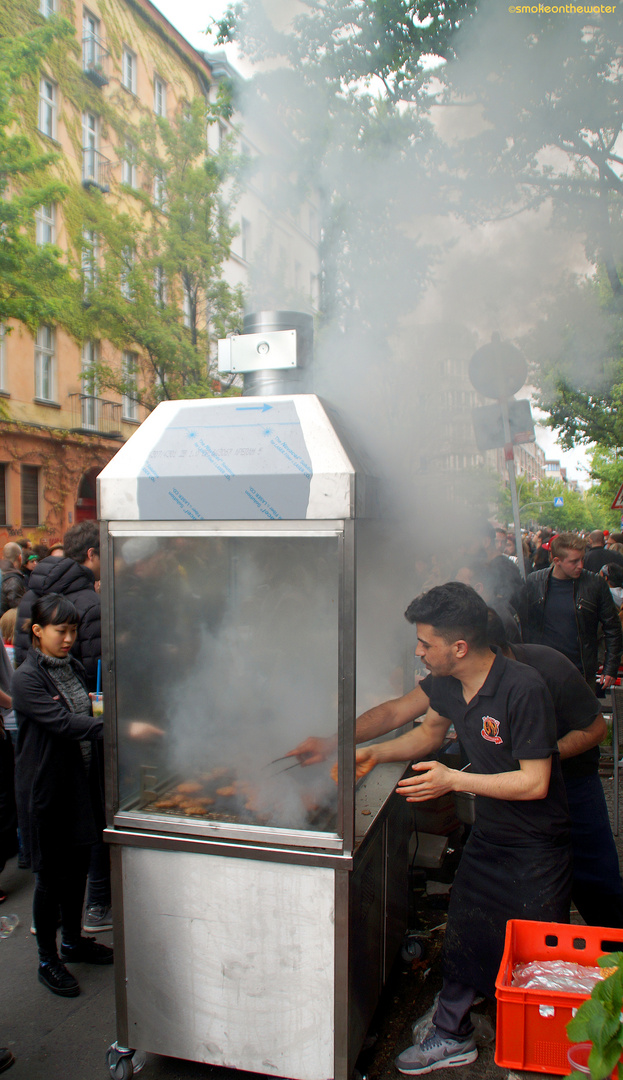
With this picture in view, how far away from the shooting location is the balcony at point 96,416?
1563cm

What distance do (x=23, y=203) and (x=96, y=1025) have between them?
859cm

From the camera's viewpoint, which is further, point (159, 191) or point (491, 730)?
point (159, 191)

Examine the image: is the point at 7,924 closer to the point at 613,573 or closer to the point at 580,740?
the point at 580,740

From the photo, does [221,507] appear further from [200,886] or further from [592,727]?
[592,727]

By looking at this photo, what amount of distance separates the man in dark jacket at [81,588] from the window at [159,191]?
1100 cm

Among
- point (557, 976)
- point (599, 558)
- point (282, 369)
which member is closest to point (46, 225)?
point (599, 558)

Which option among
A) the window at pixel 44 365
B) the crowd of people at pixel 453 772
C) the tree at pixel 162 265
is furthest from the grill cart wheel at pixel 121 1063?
the window at pixel 44 365

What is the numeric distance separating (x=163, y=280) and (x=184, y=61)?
5.44 metres

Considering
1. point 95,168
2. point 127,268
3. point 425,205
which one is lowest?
point 425,205

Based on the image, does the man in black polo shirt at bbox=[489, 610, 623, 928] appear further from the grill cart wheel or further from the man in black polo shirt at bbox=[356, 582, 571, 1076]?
the grill cart wheel

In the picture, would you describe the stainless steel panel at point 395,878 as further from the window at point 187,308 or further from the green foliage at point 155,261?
the window at point 187,308

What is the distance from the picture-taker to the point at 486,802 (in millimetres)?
2438

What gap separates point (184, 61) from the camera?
15.0 m

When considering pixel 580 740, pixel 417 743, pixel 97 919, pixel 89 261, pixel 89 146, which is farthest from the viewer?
pixel 89 146
